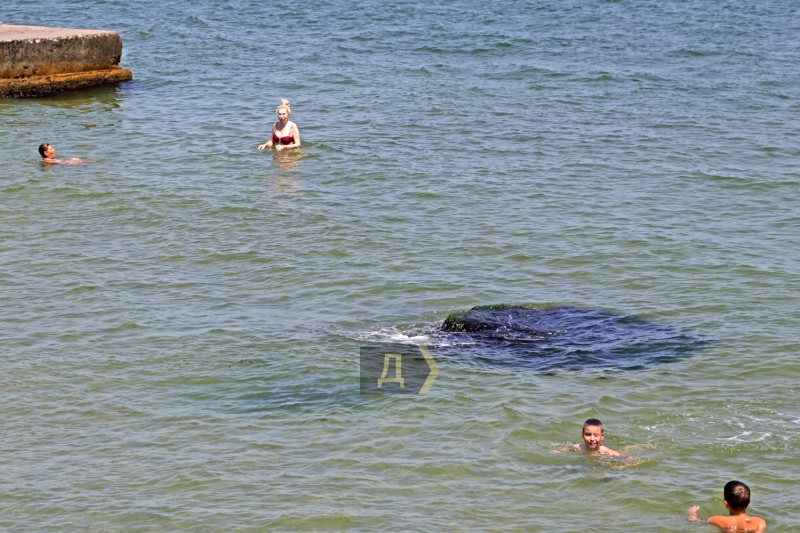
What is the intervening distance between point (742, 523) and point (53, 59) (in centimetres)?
1803

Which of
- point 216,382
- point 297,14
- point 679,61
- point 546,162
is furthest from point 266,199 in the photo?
point 297,14

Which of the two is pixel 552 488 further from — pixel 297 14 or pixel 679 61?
pixel 297 14

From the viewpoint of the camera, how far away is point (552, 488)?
8.14 metres

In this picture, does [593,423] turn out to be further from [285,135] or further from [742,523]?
[285,135]

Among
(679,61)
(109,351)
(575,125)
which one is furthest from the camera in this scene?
(679,61)

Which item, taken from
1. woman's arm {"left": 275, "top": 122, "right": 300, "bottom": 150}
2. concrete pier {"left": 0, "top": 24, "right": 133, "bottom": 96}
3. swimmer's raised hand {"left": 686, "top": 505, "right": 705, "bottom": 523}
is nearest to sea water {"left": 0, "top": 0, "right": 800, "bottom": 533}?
swimmer's raised hand {"left": 686, "top": 505, "right": 705, "bottom": 523}

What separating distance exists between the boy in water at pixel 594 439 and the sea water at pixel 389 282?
0.12 meters

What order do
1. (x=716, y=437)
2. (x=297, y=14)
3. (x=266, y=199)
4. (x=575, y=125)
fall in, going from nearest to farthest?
(x=716, y=437) < (x=266, y=199) < (x=575, y=125) < (x=297, y=14)

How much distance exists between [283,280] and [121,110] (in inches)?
388

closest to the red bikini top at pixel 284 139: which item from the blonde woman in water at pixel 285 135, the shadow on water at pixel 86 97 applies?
the blonde woman in water at pixel 285 135

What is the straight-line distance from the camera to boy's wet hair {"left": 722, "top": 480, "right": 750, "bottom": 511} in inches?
291

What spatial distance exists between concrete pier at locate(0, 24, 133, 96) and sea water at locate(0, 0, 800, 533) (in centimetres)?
41

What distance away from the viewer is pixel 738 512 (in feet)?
24.4
